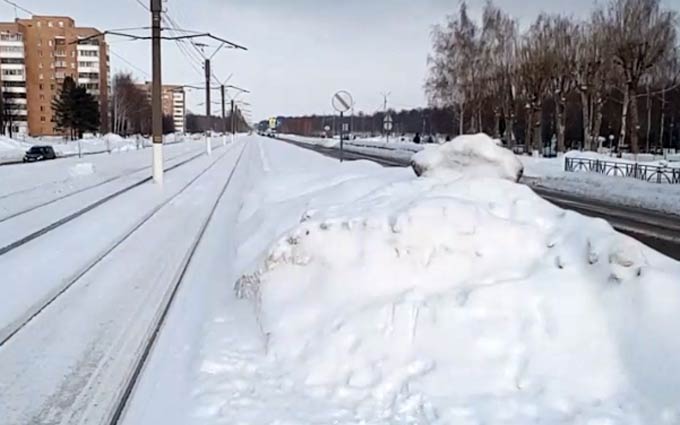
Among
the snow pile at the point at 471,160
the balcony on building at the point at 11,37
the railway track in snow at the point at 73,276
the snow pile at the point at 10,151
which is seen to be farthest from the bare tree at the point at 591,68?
the balcony on building at the point at 11,37

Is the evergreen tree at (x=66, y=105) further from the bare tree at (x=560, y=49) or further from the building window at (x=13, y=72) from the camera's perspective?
the bare tree at (x=560, y=49)

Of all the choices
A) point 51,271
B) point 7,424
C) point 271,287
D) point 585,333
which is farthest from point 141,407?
point 51,271

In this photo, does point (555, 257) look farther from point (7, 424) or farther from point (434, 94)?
point (434, 94)

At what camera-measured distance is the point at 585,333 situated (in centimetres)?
502

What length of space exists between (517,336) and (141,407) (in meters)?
2.87

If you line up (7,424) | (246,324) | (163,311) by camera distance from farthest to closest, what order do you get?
1. (163,311)
2. (246,324)
3. (7,424)

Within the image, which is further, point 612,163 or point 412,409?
point 612,163

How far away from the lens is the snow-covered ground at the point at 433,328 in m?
4.52

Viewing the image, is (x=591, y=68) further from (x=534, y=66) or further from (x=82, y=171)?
(x=82, y=171)

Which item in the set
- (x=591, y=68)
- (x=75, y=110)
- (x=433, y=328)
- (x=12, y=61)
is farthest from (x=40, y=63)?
(x=433, y=328)

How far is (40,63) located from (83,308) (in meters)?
114

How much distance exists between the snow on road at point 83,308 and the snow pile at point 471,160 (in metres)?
4.98

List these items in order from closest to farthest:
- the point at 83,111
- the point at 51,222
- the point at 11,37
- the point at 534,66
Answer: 1. the point at 51,222
2. the point at 534,66
3. the point at 83,111
4. the point at 11,37

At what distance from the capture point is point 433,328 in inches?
211
